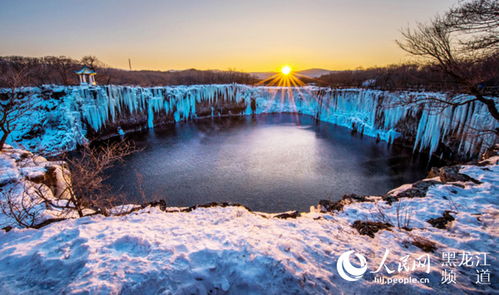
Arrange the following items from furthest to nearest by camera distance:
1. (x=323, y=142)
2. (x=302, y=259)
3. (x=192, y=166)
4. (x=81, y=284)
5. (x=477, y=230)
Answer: (x=323, y=142) → (x=192, y=166) → (x=477, y=230) → (x=302, y=259) → (x=81, y=284)

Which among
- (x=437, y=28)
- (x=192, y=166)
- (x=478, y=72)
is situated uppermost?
(x=437, y=28)

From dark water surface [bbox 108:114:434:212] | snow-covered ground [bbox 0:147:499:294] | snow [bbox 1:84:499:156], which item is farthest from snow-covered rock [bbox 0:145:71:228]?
dark water surface [bbox 108:114:434:212]

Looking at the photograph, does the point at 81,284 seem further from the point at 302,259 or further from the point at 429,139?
the point at 429,139

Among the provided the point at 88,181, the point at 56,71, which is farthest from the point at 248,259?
the point at 56,71

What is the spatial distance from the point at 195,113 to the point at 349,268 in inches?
1562

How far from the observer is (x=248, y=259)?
8.77ft

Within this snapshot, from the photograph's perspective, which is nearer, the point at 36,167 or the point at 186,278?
the point at 186,278

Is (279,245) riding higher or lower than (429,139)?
higher

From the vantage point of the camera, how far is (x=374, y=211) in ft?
17.7

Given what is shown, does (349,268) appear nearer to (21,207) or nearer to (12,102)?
(21,207)

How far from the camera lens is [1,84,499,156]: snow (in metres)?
14.4

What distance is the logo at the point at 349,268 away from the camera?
8.32ft

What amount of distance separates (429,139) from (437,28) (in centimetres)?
1743

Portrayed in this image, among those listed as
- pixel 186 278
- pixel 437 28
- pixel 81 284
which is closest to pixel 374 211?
pixel 437 28
